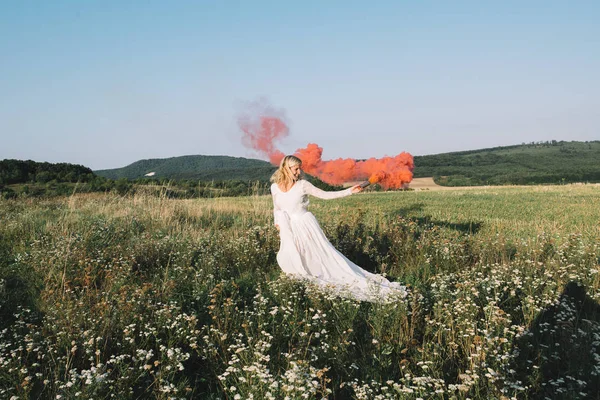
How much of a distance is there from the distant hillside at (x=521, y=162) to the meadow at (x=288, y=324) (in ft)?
223

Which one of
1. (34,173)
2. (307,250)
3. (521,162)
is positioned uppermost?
(521,162)

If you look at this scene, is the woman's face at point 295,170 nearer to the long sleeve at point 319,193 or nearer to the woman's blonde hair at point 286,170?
the woman's blonde hair at point 286,170

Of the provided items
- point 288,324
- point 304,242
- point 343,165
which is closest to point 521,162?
point 343,165

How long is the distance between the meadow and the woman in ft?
2.20

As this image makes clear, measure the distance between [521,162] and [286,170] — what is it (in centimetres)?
13920

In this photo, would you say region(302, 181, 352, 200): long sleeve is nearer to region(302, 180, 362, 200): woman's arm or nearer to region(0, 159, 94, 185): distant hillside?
region(302, 180, 362, 200): woman's arm

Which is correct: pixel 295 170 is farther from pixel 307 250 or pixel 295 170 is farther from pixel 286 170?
pixel 307 250

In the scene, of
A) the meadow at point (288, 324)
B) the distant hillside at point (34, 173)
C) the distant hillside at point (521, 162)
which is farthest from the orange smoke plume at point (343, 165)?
the distant hillside at point (521, 162)

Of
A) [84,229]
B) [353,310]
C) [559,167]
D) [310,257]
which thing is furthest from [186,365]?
[559,167]

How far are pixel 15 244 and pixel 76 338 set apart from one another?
7177 mm

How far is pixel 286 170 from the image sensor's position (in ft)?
26.1

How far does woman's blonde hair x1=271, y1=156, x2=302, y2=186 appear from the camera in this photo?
7863 mm

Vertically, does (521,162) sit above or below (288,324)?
above

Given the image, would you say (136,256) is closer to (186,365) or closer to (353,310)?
(186,365)
